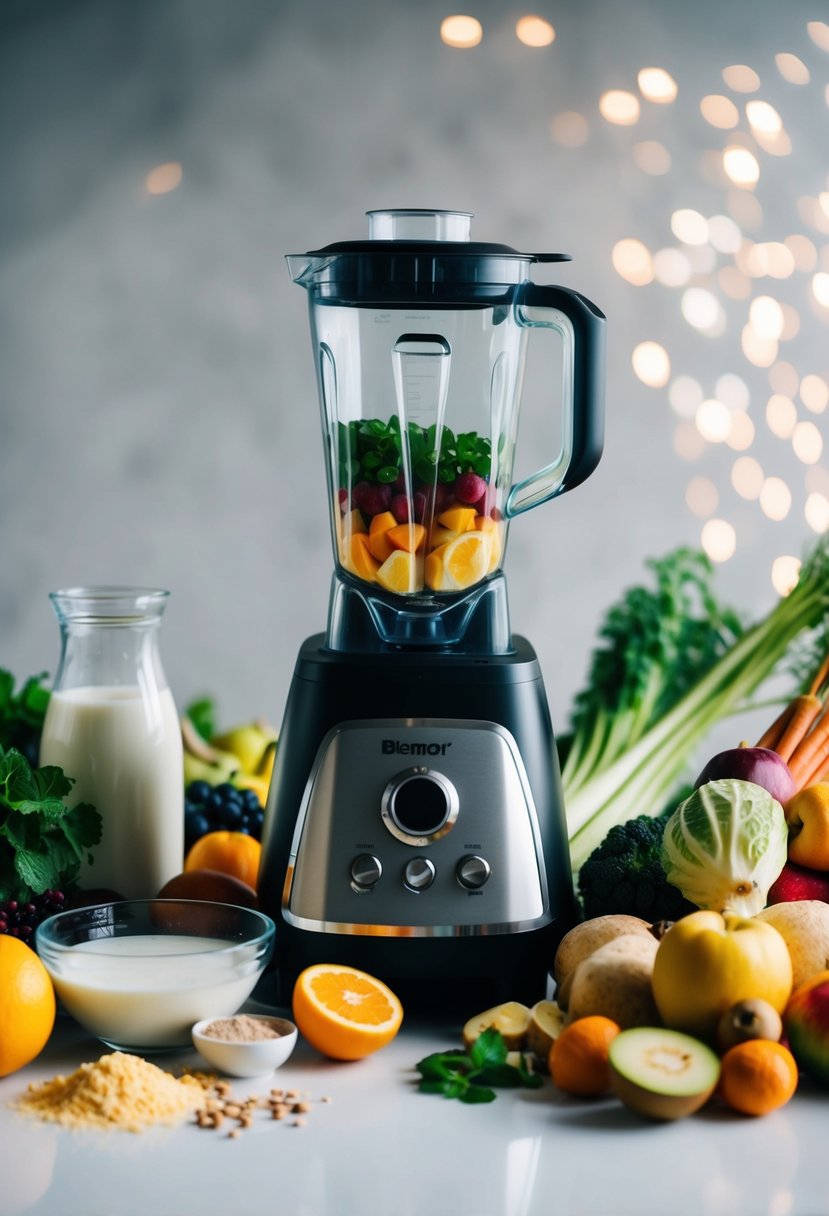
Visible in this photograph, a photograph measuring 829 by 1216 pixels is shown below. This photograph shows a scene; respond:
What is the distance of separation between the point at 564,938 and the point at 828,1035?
27 cm

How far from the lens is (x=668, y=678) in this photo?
7.21 ft

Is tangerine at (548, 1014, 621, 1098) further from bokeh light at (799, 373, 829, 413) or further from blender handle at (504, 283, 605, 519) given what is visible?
bokeh light at (799, 373, 829, 413)

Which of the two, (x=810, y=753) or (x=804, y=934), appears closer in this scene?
(x=804, y=934)

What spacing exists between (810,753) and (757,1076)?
669 millimetres

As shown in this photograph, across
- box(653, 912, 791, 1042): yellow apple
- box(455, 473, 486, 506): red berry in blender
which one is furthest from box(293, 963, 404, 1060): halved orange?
box(455, 473, 486, 506): red berry in blender

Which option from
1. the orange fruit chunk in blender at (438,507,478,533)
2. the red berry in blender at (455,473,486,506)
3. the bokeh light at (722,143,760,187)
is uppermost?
the bokeh light at (722,143,760,187)

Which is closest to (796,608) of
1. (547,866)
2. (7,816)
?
(547,866)

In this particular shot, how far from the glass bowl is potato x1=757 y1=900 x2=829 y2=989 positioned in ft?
1.54

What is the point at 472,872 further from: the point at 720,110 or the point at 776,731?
the point at 720,110

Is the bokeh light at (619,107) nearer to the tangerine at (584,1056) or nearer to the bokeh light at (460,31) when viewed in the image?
A: the bokeh light at (460,31)

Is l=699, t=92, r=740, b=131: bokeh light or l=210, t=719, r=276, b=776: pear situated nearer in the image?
l=210, t=719, r=276, b=776: pear

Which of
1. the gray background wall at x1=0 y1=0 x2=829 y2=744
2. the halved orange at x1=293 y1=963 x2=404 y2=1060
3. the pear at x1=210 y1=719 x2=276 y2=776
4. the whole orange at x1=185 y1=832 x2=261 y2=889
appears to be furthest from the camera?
the gray background wall at x1=0 y1=0 x2=829 y2=744

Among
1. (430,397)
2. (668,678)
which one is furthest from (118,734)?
(668,678)

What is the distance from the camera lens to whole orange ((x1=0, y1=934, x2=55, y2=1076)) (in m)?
1.12
